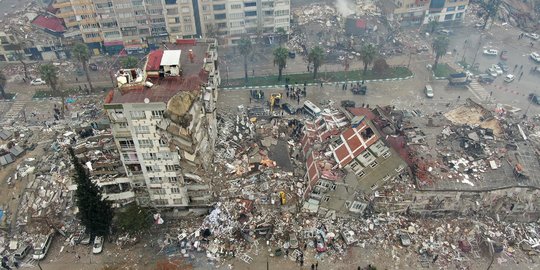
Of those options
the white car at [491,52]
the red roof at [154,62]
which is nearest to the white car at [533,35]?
the white car at [491,52]

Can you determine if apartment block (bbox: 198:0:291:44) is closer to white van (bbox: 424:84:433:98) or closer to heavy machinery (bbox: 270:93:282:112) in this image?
heavy machinery (bbox: 270:93:282:112)

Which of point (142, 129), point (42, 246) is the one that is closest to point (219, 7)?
point (142, 129)

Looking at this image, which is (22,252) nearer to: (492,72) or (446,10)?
(492,72)

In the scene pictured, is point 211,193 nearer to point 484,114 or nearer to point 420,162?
point 420,162

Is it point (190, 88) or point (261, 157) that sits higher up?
point (190, 88)

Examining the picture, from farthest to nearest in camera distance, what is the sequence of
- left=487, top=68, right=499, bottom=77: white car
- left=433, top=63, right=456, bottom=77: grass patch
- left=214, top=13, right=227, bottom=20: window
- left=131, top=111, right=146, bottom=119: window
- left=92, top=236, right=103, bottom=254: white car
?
left=214, top=13, right=227, bottom=20: window
left=433, top=63, right=456, bottom=77: grass patch
left=487, top=68, right=499, bottom=77: white car
left=92, top=236, right=103, bottom=254: white car
left=131, top=111, right=146, bottom=119: window

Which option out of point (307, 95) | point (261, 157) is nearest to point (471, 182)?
point (261, 157)

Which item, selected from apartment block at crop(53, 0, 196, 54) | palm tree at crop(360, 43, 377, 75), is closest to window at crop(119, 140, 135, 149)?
apartment block at crop(53, 0, 196, 54)
